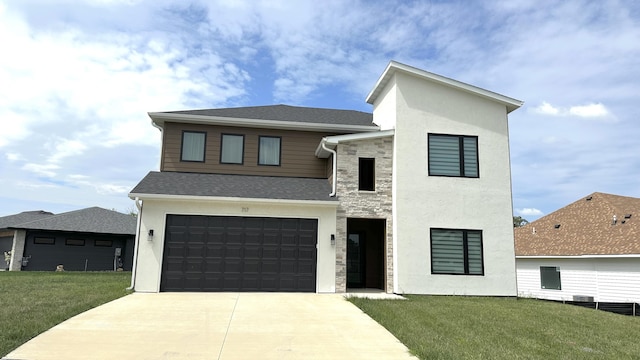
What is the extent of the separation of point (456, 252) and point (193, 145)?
9.64 meters

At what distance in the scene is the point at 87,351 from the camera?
21.2 ft

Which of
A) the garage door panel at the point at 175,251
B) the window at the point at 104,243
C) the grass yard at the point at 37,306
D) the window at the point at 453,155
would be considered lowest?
the grass yard at the point at 37,306

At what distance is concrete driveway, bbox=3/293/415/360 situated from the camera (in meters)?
6.57

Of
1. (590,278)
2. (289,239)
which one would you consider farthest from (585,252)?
(289,239)

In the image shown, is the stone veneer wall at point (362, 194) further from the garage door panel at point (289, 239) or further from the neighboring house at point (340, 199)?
the garage door panel at point (289, 239)

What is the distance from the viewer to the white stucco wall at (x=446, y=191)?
45.6 ft

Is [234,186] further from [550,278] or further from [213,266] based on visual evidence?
[550,278]

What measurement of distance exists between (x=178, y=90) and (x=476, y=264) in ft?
37.4

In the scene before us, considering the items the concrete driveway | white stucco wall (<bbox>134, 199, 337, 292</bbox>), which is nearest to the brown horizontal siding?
white stucco wall (<bbox>134, 199, 337, 292</bbox>)

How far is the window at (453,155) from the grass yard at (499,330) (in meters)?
4.30

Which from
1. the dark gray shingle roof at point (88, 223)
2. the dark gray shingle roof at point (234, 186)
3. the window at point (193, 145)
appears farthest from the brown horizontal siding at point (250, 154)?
the dark gray shingle roof at point (88, 223)

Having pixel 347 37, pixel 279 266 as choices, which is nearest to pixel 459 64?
pixel 347 37

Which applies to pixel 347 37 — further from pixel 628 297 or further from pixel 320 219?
pixel 628 297

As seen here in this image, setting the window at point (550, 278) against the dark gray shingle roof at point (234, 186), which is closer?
the dark gray shingle roof at point (234, 186)
